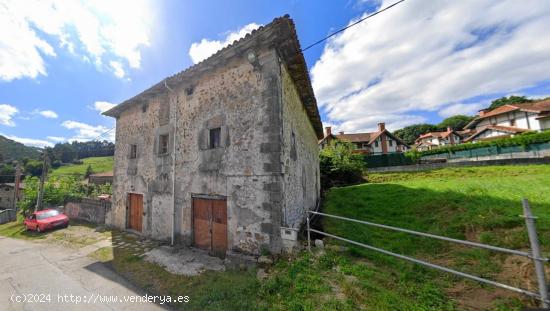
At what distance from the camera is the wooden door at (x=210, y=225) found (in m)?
6.44

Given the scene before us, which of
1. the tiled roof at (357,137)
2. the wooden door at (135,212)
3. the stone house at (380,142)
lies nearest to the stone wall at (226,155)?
the wooden door at (135,212)

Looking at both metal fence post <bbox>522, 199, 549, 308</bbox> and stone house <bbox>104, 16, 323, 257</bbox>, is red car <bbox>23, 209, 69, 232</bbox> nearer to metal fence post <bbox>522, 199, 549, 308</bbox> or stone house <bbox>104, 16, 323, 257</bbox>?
stone house <bbox>104, 16, 323, 257</bbox>

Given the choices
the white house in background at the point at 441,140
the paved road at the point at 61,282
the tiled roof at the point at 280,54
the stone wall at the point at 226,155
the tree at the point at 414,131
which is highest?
the tree at the point at 414,131

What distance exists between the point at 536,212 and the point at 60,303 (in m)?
12.2

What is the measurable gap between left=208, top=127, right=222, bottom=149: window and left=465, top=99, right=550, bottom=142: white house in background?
138 ft

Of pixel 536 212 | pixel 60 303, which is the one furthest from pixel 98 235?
pixel 536 212

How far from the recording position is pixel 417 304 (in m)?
3.20

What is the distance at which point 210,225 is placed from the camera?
6.73 metres

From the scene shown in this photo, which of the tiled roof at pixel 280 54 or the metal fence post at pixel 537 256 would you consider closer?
the metal fence post at pixel 537 256

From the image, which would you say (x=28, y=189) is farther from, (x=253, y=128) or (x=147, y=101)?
(x=253, y=128)

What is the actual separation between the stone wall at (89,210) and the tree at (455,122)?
298 ft

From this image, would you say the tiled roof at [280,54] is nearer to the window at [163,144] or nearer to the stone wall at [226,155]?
the stone wall at [226,155]

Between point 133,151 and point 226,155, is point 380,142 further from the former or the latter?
point 133,151

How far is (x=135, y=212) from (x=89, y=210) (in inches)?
242
